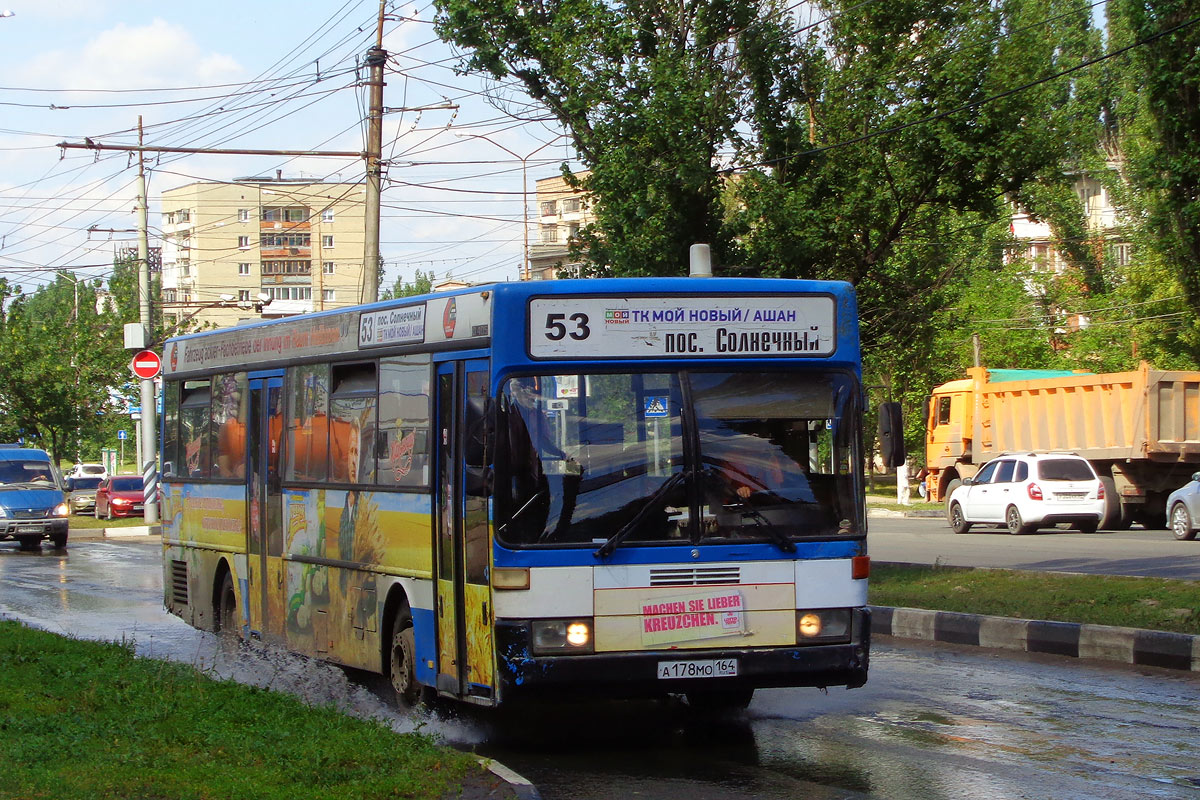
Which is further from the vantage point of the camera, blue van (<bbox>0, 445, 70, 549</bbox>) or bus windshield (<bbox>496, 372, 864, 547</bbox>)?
blue van (<bbox>0, 445, 70, 549</bbox>)

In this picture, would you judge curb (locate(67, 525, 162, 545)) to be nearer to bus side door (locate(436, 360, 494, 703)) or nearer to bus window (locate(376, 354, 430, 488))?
bus window (locate(376, 354, 430, 488))

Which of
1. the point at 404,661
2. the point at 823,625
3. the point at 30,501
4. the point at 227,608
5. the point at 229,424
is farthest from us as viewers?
the point at 30,501

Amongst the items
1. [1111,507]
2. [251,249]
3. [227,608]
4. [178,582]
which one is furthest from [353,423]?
→ [251,249]

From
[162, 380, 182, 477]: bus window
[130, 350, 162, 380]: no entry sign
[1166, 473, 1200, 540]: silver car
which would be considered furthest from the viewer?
[130, 350, 162, 380]: no entry sign

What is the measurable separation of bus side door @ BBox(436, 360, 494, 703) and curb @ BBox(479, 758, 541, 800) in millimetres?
1032

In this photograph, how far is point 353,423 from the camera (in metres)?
10.8

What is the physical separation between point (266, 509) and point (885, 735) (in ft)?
18.9

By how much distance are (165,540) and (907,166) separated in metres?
9.46

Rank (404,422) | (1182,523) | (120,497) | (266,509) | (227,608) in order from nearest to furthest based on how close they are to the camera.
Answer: (404,422) → (266,509) → (227,608) → (1182,523) → (120,497)

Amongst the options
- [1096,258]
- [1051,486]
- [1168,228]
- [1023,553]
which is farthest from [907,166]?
[1096,258]

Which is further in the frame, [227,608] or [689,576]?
[227,608]

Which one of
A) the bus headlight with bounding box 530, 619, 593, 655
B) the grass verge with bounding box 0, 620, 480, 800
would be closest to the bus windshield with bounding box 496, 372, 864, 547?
the bus headlight with bounding box 530, 619, 593, 655

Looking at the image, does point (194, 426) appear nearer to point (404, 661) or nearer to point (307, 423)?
point (307, 423)

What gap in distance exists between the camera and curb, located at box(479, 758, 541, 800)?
685 cm
